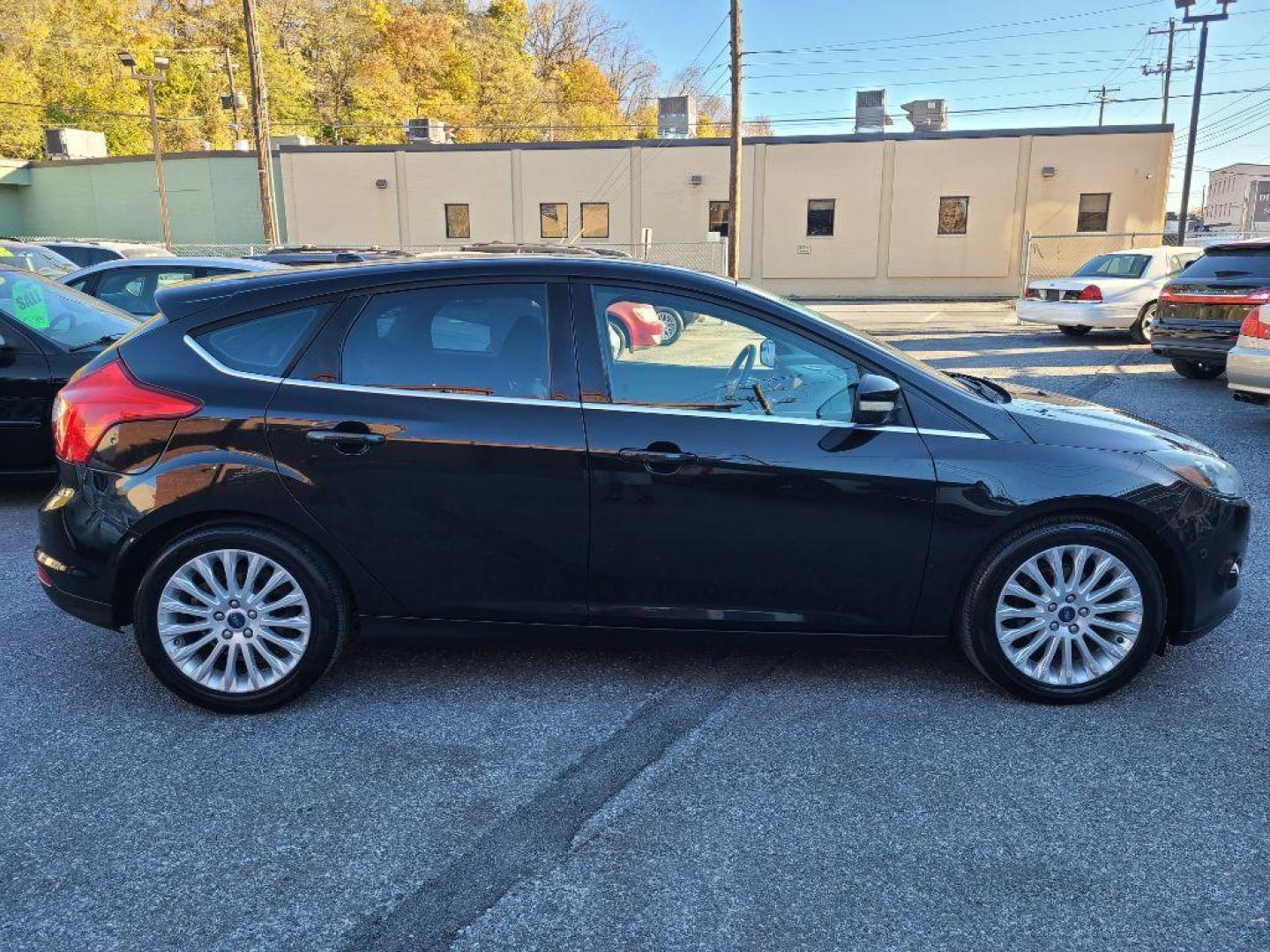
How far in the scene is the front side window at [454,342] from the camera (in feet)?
11.7

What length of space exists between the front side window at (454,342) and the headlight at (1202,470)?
92.9 inches

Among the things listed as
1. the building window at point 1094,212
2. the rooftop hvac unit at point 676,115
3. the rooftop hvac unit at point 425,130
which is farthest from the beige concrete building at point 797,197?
the rooftop hvac unit at point 676,115

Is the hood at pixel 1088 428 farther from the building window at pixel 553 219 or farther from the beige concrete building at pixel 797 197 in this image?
the building window at pixel 553 219

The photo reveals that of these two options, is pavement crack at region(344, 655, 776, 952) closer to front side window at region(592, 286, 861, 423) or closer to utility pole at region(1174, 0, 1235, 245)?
front side window at region(592, 286, 861, 423)

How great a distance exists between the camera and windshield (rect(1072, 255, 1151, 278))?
16891mm

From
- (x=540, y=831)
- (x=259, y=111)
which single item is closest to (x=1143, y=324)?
(x=540, y=831)

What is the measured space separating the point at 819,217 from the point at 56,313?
28.9m

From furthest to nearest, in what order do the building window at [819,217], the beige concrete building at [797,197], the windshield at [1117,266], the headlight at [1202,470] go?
the building window at [819,217], the beige concrete building at [797,197], the windshield at [1117,266], the headlight at [1202,470]

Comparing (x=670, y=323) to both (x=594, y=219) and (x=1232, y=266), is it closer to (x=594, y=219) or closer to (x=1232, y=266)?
(x=1232, y=266)

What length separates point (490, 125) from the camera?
5738 centimetres

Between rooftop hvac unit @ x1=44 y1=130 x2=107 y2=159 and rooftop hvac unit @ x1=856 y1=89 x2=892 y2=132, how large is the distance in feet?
104

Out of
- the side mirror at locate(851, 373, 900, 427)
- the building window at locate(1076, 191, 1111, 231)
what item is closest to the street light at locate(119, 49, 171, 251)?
the building window at locate(1076, 191, 1111, 231)

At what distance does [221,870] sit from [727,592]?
1.85m

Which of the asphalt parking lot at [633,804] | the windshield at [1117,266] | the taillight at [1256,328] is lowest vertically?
the asphalt parking lot at [633,804]
